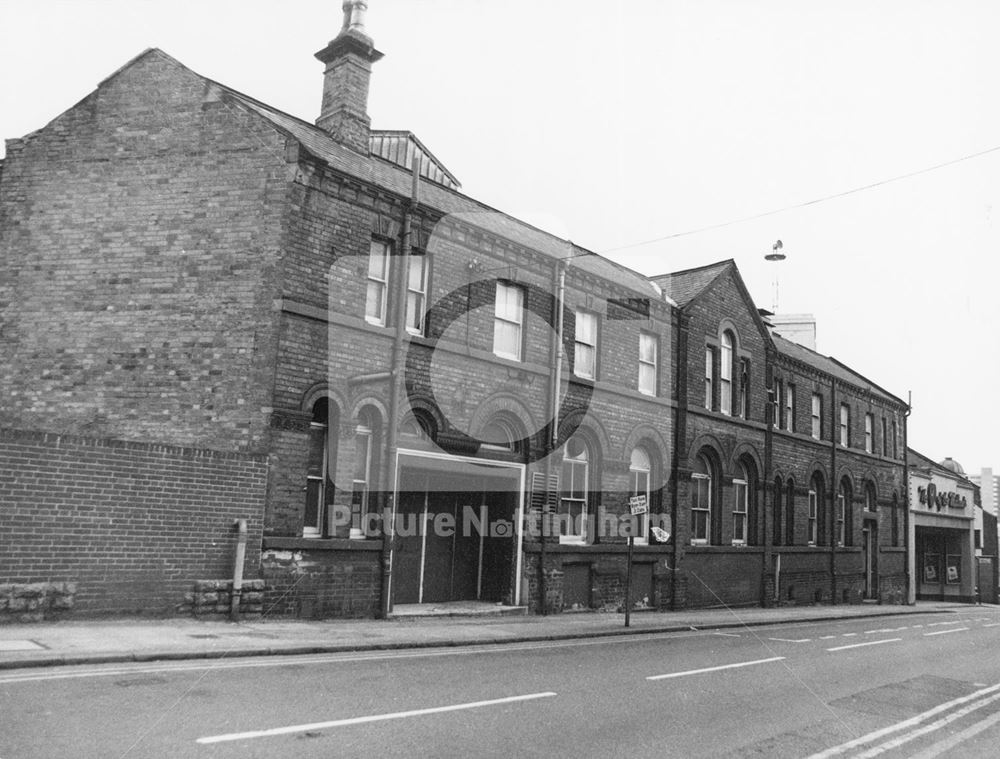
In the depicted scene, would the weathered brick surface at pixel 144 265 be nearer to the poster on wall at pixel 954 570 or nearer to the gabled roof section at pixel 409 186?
the gabled roof section at pixel 409 186

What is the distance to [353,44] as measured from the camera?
1894 cm

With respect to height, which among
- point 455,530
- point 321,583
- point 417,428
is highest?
point 417,428

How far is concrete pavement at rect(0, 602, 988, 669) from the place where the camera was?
969 centimetres

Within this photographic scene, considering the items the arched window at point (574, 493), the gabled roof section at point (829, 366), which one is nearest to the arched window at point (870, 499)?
the gabled roof section at point (829, 366)

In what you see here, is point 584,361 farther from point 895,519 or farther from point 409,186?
point 895,519

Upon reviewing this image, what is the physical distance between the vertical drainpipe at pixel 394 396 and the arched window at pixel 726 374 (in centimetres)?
1219

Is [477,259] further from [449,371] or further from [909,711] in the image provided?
[909,711]

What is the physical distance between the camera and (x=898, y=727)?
8.55 m

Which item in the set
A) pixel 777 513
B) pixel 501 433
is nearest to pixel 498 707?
pixel 501 433

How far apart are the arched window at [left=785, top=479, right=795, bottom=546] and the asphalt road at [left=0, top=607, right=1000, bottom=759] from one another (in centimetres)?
1518

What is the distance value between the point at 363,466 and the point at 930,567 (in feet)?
131

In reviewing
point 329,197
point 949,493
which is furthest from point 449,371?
point 949,493

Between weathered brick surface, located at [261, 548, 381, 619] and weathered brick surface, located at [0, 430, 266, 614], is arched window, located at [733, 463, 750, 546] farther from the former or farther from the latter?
weathered brick surface, located at [0, 430, 266, 614]

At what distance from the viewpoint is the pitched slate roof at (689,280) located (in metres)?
24.7
